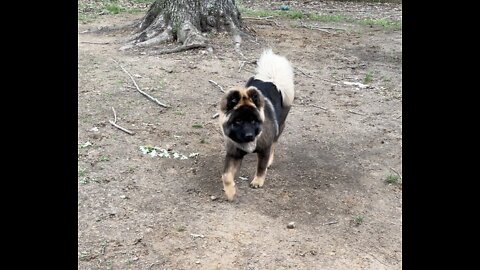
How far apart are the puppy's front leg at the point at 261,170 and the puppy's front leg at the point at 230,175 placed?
0.89 feet

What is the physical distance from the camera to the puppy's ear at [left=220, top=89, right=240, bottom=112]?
511 centimetres

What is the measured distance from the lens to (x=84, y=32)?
11555 millimetres

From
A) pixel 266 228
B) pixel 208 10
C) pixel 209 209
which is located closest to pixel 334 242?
pixel 266 228

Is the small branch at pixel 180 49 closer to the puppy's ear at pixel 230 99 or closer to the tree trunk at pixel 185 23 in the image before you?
the tree trunk at pixel 185 23

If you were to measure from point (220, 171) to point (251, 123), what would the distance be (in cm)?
102

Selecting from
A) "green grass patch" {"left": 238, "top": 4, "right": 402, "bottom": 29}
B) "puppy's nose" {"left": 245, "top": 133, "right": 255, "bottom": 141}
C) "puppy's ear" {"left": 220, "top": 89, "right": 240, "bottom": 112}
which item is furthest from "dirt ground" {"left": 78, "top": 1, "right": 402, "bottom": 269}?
"green grass patch" {"left": 238, "top": 4, "right": 402, "bottom": 29}

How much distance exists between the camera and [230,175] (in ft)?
17.5

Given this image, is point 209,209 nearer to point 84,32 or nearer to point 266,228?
point 266,228

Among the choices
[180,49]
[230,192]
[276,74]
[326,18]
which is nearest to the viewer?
[230,192]

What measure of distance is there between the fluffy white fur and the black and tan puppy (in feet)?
0.04

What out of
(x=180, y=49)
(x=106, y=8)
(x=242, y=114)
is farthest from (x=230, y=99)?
(x=106, y=8)

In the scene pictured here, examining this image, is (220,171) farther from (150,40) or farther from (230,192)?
(150,40)
